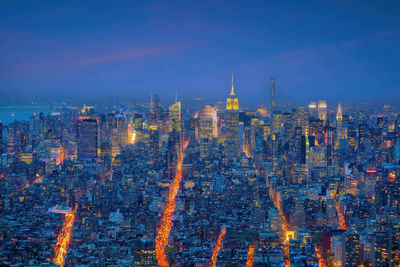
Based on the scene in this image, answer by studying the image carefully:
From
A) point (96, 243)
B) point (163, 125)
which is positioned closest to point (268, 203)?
point (96, 243)

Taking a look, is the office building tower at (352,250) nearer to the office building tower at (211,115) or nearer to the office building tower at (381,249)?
the office building tower at (381,249)

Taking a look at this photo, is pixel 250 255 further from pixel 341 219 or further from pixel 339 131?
pixel 339 131

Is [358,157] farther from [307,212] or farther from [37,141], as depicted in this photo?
[37,141]

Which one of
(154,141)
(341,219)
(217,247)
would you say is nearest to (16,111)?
(217,247)

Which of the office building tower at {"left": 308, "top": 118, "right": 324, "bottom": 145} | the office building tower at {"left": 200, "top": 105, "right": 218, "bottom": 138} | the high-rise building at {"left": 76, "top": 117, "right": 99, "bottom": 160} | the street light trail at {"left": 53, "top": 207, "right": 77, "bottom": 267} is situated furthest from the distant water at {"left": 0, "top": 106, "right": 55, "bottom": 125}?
the office building tower at {"left": 308, "top": 118, "right": 324, "bottom": 145}

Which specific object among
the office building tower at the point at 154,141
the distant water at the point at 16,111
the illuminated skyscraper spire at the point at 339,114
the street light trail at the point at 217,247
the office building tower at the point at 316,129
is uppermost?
the illuminated skyscraper spire at the point at 339,114

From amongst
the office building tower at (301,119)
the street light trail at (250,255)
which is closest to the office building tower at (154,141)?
the office building tower at (301,119)
